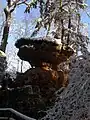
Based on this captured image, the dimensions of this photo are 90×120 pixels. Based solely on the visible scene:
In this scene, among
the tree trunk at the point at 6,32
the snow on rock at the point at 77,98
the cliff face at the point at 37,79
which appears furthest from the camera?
the tree trunk at the point at 6,32

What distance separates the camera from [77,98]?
2.46 meters

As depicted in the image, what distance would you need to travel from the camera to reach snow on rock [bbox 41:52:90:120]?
2420 millimetres

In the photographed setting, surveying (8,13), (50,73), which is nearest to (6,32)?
(8,13)

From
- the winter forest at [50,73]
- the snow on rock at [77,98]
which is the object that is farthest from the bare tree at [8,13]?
the snow on rock at [77,98]

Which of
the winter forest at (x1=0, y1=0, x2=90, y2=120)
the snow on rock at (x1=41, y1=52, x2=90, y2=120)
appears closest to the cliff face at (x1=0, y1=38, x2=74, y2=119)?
the winter forest at (x1=0, y1=0, x2=90, y2=120)

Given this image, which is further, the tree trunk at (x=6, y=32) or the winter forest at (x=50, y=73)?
the tree trunk at (x=6, y=32)

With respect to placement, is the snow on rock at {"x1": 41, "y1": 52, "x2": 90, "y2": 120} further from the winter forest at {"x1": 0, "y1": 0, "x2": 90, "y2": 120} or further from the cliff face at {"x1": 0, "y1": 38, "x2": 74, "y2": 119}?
the cliff face at {"x1": 0, "y1": 38, "x2": 74, "y2": 119}

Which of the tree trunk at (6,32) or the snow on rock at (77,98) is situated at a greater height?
the tree trunk at (6,32)

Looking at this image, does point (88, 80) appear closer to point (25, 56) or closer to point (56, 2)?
point (25, 56)

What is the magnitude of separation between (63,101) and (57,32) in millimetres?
18834

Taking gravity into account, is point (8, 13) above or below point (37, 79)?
above

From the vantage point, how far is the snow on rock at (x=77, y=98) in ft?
7.94

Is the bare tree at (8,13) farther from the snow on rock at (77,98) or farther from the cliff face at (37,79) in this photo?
the snow on rock at (77,98)

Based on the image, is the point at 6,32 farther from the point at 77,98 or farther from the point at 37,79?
the point at 77,98
